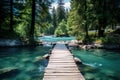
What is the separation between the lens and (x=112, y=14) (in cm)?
3108

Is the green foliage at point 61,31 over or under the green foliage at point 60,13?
under

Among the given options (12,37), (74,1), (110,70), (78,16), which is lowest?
(110,70)

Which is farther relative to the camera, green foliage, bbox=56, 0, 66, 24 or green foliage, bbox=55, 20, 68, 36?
green foliage, bbox=56, 0, 66, 24

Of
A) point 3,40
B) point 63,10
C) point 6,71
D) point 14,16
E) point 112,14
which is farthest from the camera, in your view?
point 63,10

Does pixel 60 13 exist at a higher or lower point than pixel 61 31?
higher

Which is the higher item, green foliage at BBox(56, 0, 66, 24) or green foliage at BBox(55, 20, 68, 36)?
green foliage at BBox(56, 0, 66, 24)

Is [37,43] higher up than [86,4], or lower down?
lower down

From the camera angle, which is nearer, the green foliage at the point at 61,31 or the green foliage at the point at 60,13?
the green foliage at the point at 61,31

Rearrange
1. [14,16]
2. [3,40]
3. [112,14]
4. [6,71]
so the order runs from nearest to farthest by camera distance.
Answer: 1. [6,71]
2. [3,40]
3. [112,14]
4. [14,16]

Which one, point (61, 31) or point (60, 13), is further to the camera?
point (60, 13)

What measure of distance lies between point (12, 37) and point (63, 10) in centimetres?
6550

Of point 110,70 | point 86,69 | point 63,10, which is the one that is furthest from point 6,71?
point 63,10

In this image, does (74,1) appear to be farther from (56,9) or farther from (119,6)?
(56,9)

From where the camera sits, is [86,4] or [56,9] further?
[56,9]
